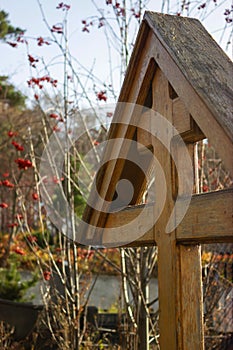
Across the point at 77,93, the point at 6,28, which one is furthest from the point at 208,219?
the point at 6,28

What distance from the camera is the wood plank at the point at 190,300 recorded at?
6.46ft

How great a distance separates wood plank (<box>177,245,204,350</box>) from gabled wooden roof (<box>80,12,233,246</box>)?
1.63 feet

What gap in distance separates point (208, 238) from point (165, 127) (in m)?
0.51

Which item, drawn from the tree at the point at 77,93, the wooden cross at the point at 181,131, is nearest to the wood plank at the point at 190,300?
the wooden cross at the point at 181,131

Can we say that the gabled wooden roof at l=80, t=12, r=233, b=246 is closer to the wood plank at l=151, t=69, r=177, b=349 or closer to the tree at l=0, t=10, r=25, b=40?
→ the wood plank at l=151, t=69, r=177, b=349

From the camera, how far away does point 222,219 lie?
178 cm

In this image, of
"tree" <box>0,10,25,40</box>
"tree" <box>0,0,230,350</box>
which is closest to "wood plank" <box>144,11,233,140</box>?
"tree" <box>0,0,230,350</box>

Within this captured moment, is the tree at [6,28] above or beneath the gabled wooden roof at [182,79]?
above

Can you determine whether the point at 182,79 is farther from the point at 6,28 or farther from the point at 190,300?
Result: the point at 6,28

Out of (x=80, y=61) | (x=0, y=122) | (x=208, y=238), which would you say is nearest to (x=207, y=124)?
(x=208, y=238)

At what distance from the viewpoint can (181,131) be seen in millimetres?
2039

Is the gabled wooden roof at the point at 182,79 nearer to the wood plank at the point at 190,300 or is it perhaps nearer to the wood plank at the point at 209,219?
the wood plank at the point at 209,219

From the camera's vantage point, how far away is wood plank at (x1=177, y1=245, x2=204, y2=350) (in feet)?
6.46

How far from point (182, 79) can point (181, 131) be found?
0.72ft
